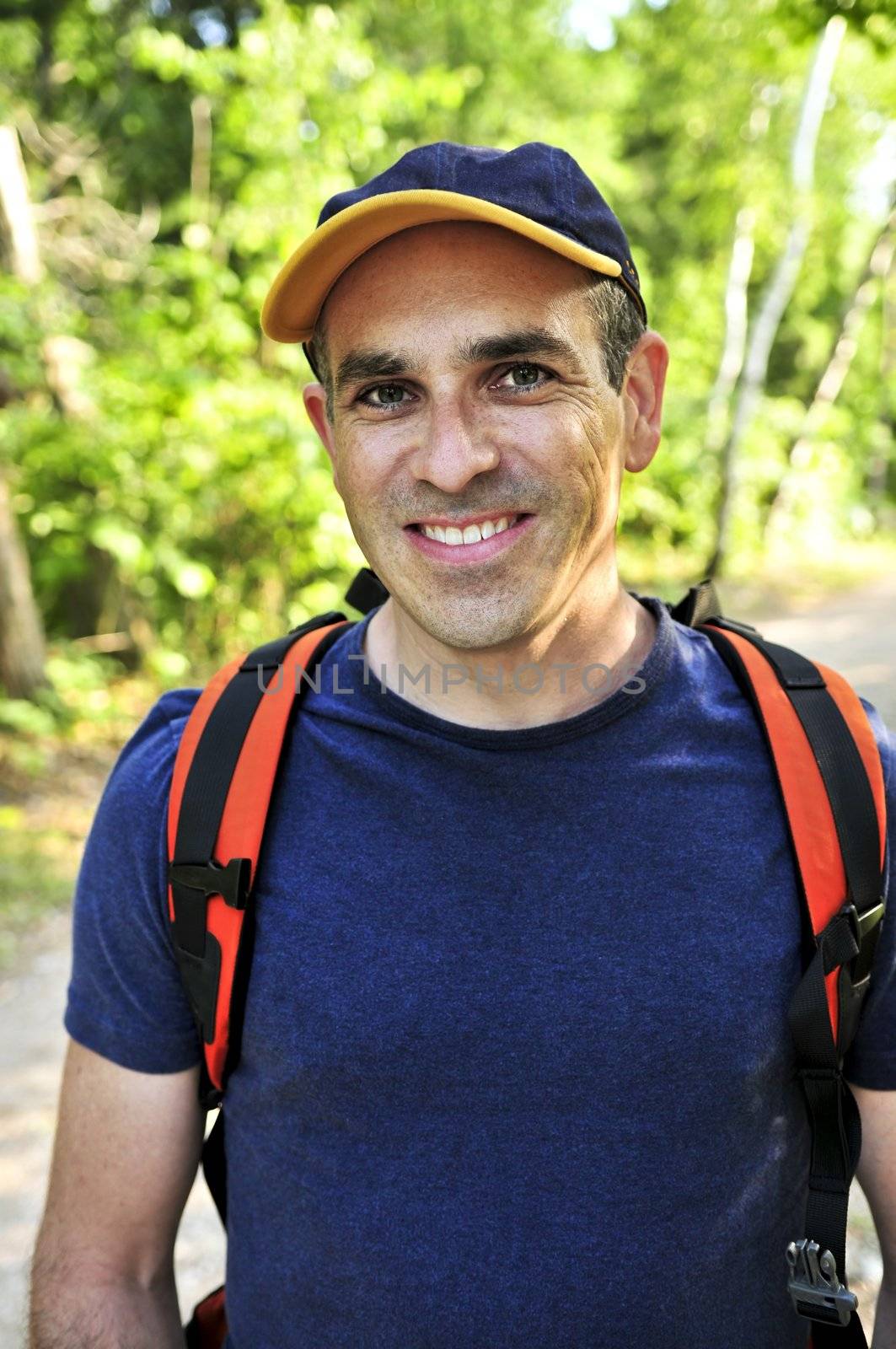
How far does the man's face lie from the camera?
59.0 inches

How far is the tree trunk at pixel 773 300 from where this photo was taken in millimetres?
11219

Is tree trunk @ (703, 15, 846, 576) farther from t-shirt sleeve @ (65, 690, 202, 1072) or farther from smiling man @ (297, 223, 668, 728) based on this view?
t-shirt sleeve @ (65, 690, 202, 1072)

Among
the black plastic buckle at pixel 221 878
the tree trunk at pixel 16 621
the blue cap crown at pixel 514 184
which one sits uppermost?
the tree trunk at pixel 16 621

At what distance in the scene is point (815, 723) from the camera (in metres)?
1.55

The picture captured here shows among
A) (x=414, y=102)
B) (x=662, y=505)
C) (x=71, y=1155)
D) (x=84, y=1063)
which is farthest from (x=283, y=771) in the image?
(x=662, y=505)

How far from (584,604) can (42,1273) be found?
1266 millimetres

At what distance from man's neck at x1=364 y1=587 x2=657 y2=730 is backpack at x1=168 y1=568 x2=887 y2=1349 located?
0.60ft

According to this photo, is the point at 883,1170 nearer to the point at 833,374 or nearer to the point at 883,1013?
the point at 883,1013

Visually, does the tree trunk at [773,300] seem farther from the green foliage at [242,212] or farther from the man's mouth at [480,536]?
the man's mouth at [480,536]

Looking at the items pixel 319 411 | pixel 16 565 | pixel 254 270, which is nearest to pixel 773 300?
pixel 254 270

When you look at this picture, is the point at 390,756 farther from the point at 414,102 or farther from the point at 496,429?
the point at 414,102

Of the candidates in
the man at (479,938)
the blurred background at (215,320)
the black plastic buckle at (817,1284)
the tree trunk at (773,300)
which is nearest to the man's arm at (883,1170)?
the man at (479,938)

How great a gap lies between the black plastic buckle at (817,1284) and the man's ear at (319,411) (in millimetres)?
1285

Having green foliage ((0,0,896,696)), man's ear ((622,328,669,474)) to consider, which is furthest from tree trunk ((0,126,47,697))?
man's ear ((622,328,669,474))
